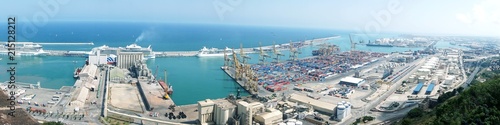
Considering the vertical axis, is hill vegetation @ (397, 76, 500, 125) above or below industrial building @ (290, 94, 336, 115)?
above

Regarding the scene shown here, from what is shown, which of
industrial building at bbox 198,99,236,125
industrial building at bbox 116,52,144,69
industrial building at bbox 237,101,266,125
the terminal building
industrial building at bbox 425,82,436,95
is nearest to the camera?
industrial building at bbox 237,101,266,125

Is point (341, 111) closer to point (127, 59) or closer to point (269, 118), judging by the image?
point (269, 118)

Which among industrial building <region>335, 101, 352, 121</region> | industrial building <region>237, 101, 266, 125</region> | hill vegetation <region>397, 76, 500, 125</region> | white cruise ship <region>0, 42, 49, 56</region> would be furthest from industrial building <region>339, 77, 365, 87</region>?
white cruise ship <region>0, 42, 49, 56</region>

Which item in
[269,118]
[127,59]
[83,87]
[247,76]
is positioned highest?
[127,59]

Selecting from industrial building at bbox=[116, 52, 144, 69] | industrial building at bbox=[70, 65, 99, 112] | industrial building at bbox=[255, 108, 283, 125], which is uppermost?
industrial building at bbox=[116, 52, 144, 69]

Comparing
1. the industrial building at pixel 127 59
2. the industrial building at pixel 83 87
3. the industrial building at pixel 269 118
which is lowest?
the industrial building at pixel 269 118

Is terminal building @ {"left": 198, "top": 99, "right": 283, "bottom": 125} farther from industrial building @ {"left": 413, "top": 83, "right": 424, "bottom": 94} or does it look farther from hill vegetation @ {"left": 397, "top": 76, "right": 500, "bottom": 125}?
industrial building @ {"left": 413, "top": 83, "right": 424, "bottom": 94}

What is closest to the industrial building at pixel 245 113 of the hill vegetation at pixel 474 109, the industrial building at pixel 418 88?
the hill vegetation at pixel 474 109

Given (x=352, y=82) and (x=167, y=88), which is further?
(x=352, y=82)

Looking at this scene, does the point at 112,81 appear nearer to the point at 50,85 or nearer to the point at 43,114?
the point at 50,85

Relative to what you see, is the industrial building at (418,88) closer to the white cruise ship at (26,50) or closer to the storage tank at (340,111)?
the storage tank at (340,111)

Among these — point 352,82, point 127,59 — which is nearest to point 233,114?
point 352,82

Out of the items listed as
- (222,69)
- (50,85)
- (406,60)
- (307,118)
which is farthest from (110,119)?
(406,60)
